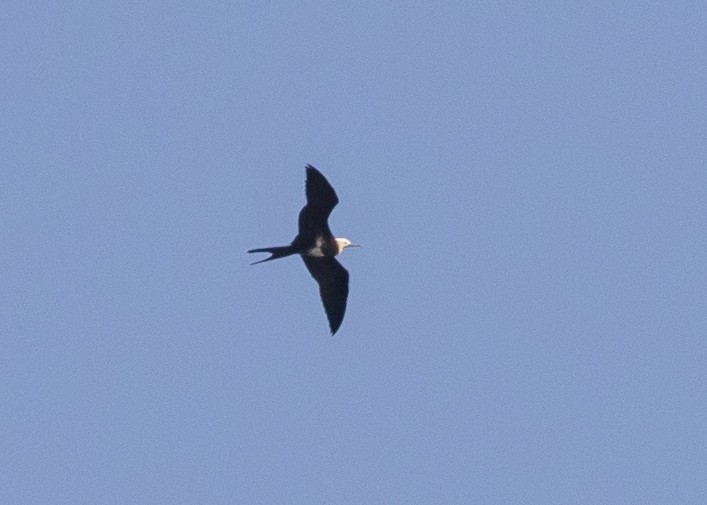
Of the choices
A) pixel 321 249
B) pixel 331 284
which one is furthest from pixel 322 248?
pixel 331 284

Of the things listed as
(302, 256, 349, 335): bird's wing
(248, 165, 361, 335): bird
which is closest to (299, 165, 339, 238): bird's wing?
(248, 165, 361, 335): bird

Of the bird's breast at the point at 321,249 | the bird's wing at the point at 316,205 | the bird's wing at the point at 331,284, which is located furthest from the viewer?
the bird's wing at the point at 331,284

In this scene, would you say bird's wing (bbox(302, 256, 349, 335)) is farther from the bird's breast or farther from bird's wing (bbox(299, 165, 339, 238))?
bird's wing (bbox(299, 165, 339, 238))

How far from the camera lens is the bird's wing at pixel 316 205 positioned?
2575 centimetres

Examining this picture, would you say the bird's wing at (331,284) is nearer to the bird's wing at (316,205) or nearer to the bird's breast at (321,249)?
the bird's breast at (321,249)

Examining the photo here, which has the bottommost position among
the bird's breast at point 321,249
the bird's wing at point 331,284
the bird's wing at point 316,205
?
the bird's wing at point 331,284

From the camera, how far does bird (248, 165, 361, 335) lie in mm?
25891

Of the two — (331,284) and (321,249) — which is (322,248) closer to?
(321,249)

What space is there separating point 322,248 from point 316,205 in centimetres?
108

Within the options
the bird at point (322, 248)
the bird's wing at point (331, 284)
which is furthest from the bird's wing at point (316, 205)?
the bird's wing at point (331, 284)

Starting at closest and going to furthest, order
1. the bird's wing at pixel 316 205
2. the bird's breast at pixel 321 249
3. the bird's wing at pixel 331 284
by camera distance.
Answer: the bird's wing at pixel 316 205 < the bird's breast at pixel 321 249 < the bird's wing at pixel 331 284

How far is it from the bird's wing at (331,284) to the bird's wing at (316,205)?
2.38 ft

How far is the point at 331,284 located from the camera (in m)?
27.4

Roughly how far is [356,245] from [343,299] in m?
1.08
